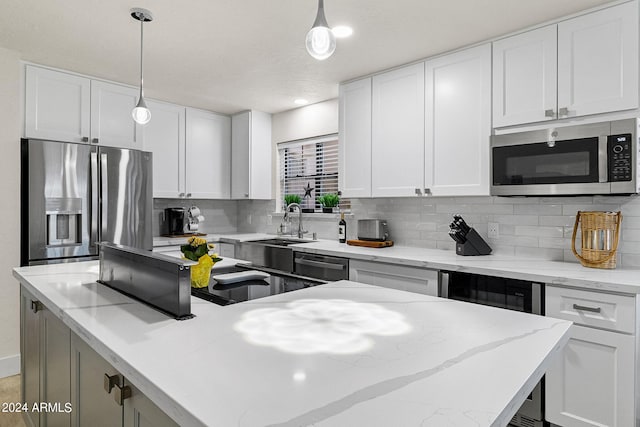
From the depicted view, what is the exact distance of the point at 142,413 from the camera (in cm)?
97

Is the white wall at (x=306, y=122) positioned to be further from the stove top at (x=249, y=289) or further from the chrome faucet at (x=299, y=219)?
the stove top at (x=249, y=289)

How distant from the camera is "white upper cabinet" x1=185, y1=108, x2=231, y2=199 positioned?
14.2 feet

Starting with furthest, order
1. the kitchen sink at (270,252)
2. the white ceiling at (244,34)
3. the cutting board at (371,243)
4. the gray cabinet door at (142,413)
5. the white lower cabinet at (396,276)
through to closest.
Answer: the kitchen sink at (270,252), the cutting board at (371,243), the white lower cabinet at (396,276), the white ceiling at (244,34), the gray cabinet door at (142,413)

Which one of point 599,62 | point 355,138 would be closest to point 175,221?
point 355,138

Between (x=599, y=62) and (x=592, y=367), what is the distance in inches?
64.3

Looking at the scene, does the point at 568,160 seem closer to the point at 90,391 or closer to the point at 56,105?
the point at 90,391

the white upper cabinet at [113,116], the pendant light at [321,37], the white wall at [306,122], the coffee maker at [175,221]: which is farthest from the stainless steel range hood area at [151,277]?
the white wall at [306,122]

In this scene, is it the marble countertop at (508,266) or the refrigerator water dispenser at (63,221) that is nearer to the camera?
the marble countertop at (508,266)

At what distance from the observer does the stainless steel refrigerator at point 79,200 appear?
293 cm

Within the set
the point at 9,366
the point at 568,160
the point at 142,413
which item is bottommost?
the point at 9,366

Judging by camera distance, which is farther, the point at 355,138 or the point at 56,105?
the point at 355,138

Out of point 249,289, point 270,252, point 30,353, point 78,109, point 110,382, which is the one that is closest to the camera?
point 110,382

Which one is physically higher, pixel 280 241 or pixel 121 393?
pixel 280 241

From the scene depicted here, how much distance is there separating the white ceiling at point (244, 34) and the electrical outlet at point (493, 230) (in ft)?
4.23
